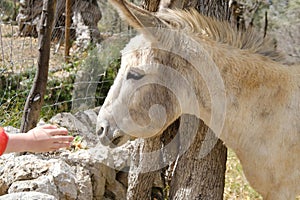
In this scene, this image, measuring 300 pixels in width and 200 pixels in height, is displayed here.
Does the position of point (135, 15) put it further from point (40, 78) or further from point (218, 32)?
point (40, 78)

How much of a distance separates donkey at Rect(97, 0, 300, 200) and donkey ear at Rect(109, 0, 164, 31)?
8 cm

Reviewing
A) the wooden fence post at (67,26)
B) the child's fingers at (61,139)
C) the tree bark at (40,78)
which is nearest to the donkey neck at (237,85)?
the child's fingers at (61,139)

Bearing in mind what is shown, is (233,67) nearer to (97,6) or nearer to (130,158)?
(130,158)

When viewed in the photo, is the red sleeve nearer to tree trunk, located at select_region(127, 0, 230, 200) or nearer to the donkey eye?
the donkey eye

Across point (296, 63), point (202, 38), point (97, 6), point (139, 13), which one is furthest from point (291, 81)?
point (97, 6)

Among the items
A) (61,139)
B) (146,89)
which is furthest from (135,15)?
(61,139)

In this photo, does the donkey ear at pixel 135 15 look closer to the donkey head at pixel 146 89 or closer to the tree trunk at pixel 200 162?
the donkey head at pixel 146 89

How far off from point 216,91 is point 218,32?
40cm

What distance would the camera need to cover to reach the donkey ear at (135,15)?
3.12m

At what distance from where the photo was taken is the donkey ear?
3.12 meters

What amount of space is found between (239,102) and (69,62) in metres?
5.06

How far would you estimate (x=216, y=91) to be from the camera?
3.60 m

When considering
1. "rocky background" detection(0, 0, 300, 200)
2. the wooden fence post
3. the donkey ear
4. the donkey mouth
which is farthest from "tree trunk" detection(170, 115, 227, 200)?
the wooden fence post

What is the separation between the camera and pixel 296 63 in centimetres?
386
